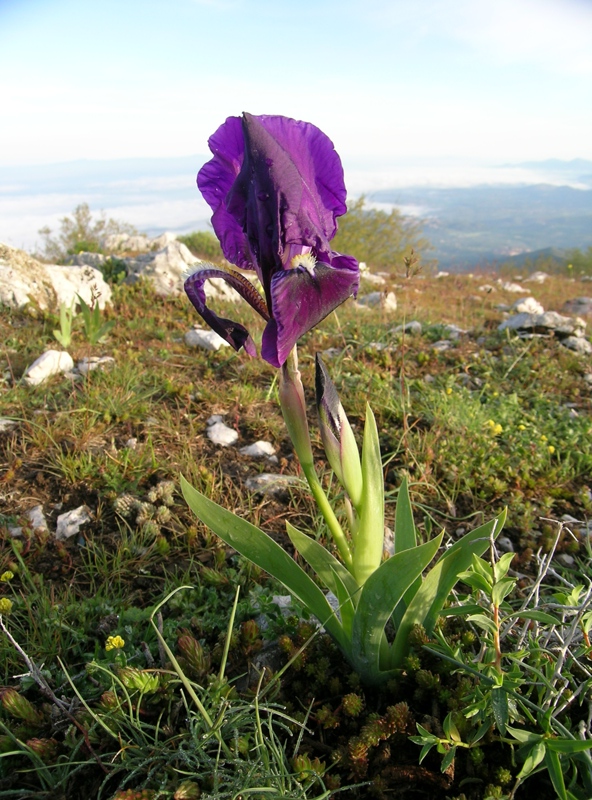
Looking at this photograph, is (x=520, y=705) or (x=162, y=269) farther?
(x=162, y=269)

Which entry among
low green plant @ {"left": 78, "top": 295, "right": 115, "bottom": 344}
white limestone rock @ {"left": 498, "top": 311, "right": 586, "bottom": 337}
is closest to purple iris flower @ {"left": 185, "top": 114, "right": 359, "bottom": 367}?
low green plant @ {"left": 78, "top": 295, "right": 115, "bottom": 344}

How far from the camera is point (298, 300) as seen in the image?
1.20m

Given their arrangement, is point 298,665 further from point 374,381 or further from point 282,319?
point 374,381

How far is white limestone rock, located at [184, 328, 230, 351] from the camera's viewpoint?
4.32 m

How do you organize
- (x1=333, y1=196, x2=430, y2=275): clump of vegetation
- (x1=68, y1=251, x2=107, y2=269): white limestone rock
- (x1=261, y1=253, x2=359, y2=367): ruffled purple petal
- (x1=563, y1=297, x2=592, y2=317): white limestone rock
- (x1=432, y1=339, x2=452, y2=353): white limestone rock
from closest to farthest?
(x1=261, y1=253, x2=359, y2=367): ruffled purple petal → (x1=432, y1=339, x2=452, y2=353): white limestone rock → (x1=68, y1=251, x2=107, y2=269): white limestone rock → (x1=563, y1=297, x2=592, y2=317): white limestone rock → (x1=333, y1=196, x2=430, y2=275): clump of vegetation

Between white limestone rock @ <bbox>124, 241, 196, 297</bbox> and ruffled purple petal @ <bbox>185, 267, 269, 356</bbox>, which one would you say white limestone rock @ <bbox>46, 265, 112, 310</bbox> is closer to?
white limestone rock @ <bbox>124, 241, 196, 297</bbox>

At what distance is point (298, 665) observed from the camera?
1.68 m

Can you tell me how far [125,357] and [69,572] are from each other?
2.17 meters

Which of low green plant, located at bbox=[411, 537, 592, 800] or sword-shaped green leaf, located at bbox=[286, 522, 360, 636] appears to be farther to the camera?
sword-shaped green leaf, located at bbox=[286, 522, 360, 636]

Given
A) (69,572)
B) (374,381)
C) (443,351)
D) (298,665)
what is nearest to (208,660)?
(298,665)

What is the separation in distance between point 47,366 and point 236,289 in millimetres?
2877

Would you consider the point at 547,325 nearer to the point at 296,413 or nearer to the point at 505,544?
the point at 505,544

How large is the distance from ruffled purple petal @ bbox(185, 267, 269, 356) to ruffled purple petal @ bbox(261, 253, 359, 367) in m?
0.20

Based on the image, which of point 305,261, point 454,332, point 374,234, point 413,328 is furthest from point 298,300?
point 374,234
